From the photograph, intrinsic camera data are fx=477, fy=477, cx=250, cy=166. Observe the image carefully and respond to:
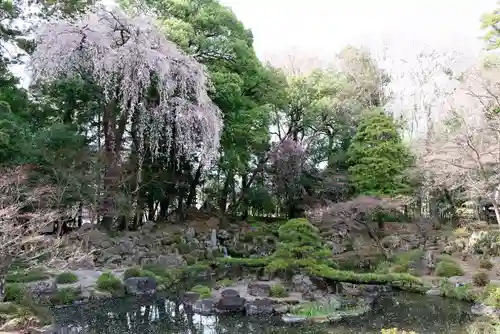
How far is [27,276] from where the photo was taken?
10031 millimetres

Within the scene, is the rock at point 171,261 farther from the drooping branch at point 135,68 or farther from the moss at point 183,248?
the drooping branch at point 135,68

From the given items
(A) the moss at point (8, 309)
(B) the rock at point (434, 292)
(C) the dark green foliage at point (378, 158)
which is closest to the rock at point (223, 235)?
(C) the dark green foliage at point (378, 158)

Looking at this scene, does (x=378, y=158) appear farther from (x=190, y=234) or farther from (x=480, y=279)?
(x=480, y=279)

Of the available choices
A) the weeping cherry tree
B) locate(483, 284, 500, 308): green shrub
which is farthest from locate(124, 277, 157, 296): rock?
locate(483, 284, 500, 308): green shrub

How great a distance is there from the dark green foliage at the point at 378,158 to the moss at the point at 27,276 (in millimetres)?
11411

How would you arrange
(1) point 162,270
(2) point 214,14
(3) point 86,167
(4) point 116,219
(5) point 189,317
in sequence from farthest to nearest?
(2) point 214,14 < (4) point 116,219 < (3) point 86,167 < (1) point 162,270 < (5) point 189,317

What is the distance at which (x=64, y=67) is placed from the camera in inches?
526

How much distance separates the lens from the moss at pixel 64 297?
9445 mm

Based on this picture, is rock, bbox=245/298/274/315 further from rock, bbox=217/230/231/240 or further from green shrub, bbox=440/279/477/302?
rock, bbox=217/230/231/240

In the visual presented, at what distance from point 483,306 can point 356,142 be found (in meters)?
10.5

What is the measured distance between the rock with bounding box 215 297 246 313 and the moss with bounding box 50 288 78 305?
302cm

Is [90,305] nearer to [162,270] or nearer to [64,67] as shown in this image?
[162,270]

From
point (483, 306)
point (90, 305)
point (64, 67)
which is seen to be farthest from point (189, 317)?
point (64, 67)

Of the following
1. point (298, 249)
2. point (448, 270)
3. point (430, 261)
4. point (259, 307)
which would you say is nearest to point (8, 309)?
point (259, 307)
